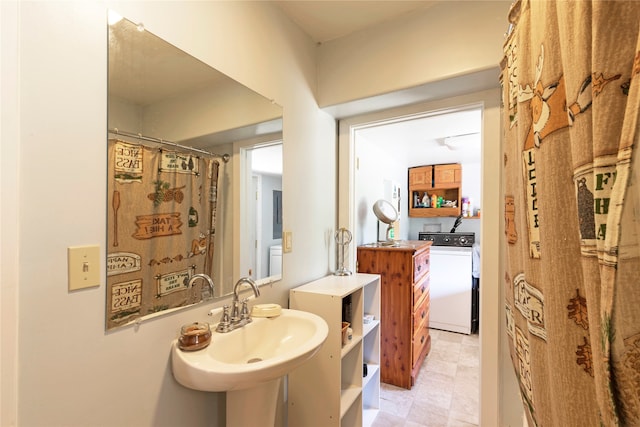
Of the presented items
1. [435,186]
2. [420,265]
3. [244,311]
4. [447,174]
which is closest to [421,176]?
[435,186]

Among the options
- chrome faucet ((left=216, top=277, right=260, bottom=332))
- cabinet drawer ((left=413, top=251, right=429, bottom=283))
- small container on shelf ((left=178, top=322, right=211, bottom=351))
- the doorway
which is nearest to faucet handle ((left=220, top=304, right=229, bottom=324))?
chrome faucet ((left=216, top=277, right=260, bottom=332))

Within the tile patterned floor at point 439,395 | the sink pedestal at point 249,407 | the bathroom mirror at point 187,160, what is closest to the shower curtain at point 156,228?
the bathroom mirror at point 187,160

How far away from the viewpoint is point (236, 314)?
1146 millimetres

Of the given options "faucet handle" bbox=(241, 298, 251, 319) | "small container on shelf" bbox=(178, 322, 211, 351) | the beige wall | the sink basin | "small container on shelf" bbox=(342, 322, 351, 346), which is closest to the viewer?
the beige wall

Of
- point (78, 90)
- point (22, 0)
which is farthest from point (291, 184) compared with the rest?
point (22, 0)

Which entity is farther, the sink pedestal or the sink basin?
the sink pedestal

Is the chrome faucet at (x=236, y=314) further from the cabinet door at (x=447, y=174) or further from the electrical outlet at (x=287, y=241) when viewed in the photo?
the cabinet door at (x=447, y=174)

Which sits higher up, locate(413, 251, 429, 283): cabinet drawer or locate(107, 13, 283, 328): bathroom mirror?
locate(107, 13, 283, 328): bathroom mirror

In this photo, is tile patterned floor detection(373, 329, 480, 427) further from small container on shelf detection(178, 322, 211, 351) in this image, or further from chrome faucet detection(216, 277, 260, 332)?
small container on shelf detection(178, 322, 211, 351)

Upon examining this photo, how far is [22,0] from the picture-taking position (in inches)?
25.5

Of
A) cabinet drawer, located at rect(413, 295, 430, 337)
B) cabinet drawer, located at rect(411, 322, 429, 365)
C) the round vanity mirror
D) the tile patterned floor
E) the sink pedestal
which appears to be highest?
the round vanity mirror

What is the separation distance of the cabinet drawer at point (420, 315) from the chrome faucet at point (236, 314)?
162 cm

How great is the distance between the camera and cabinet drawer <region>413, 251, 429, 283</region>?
7.54 feet

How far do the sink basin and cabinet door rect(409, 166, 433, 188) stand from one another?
11.4 ft
